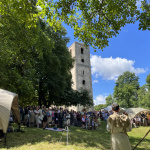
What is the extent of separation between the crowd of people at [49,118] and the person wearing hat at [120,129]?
7.99 meters

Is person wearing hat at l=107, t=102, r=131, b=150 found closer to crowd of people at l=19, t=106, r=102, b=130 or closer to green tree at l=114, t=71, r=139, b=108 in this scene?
crowd of people at l=19, t=106, r=102, b=130

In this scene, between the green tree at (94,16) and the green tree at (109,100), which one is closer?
the green tree at (94,16)

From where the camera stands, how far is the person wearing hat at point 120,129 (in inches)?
146

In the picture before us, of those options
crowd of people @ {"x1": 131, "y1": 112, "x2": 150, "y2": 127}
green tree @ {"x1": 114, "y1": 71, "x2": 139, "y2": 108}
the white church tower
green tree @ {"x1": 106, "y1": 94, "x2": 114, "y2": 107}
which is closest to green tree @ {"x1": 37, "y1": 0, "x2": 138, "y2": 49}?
crowd of people @ {"x1": 131, "y1": 112, "x2": 150, "y2": 127}

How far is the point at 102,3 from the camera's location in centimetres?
752

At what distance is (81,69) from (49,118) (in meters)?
32.2

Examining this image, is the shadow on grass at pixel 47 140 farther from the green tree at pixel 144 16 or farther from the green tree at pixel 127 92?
the green tree at pixel 127 92

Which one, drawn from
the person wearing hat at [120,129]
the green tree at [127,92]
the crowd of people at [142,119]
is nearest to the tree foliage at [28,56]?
the person wearing hat at [120,129]

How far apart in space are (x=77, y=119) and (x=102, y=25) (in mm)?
10374

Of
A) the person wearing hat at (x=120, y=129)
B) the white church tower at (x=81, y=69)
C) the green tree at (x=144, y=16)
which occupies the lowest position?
the person wearing hat at (x=120, y=129)

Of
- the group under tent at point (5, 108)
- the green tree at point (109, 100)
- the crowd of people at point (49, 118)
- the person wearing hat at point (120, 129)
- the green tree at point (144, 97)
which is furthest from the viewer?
the green tree at point (109, 100)

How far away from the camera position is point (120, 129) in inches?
148

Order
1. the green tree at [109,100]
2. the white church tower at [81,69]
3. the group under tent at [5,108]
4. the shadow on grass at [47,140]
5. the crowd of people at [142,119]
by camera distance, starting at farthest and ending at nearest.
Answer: the green tree at [109,100] → the white church tower at [81,69] → the crowd of people at [142,119] → the shadow on grass at [47,140] → the group under tent at [5,108]

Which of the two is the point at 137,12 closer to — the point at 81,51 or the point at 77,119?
the point at 77,119
